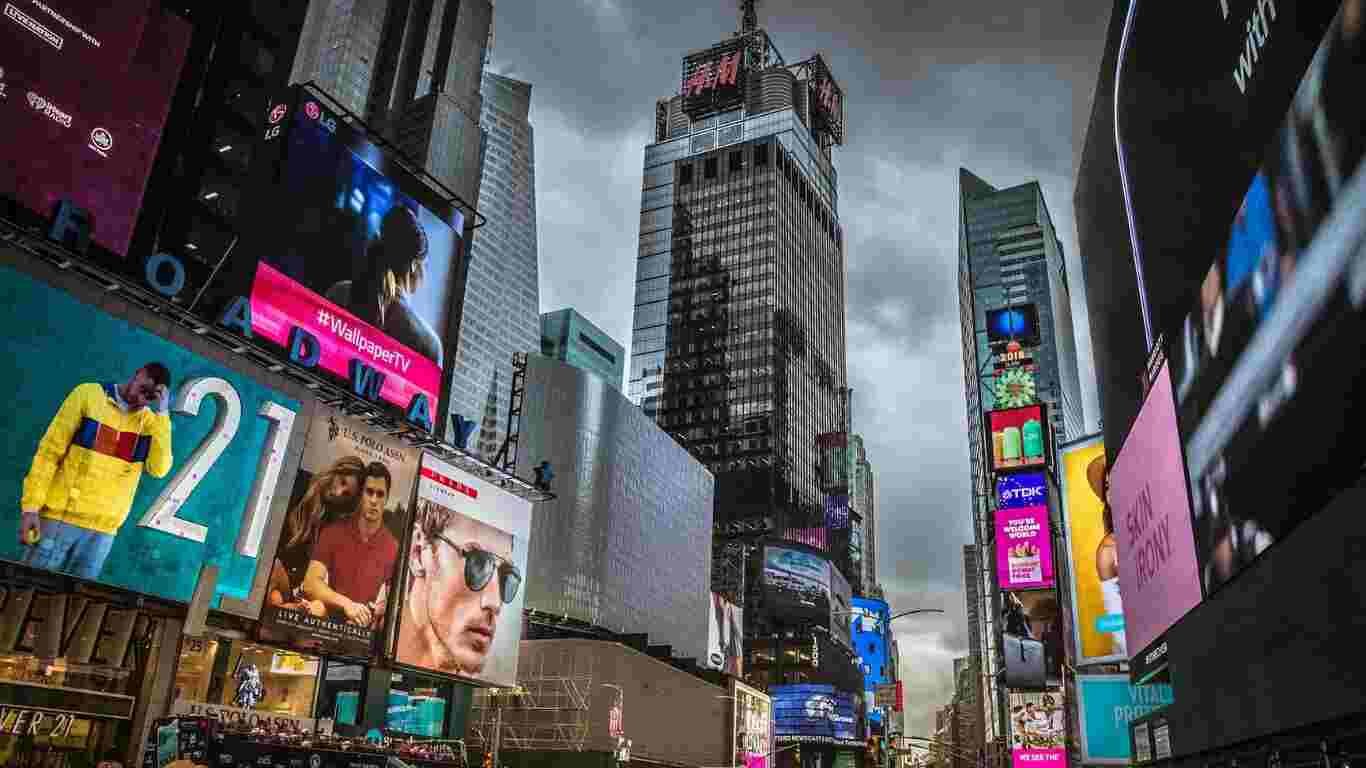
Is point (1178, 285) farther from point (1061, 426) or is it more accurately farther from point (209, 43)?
point (1061, 426)

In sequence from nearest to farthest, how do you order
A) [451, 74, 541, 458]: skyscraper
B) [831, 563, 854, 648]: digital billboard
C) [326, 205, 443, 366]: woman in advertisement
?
[326, 205, 443, 366]: woman in advertisement < [831, 563, 854, 648]: digital billboard < [451, 74, 541, 458]: skyscraper

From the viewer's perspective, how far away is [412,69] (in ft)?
440

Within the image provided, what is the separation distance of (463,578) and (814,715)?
95.5 metres

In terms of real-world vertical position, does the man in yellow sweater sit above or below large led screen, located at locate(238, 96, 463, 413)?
below

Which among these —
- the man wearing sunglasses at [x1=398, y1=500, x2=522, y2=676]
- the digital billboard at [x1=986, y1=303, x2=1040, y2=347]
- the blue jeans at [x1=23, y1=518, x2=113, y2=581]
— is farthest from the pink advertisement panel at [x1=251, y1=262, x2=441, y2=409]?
the digital billboard at [x1=986, y1=303, x2=1040, y2=347]

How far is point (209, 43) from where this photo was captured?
57.8 m

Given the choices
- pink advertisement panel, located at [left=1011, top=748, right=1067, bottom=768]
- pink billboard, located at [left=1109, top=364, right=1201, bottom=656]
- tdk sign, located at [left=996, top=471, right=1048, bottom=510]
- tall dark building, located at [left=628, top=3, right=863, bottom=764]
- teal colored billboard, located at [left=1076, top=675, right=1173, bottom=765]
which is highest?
tall dark building, located at [left=628, top=3, right=863, bottom=764]

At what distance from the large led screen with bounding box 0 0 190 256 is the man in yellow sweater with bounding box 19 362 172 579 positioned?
243 inches

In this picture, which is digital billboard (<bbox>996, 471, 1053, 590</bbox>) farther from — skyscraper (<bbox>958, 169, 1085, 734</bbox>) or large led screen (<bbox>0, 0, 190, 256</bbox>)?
skyscraper (<bbox>958, 169, 1085, 734</bbox>)

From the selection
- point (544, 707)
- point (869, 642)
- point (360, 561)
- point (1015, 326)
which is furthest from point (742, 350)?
point (360, 561)

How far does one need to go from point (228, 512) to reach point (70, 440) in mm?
5716

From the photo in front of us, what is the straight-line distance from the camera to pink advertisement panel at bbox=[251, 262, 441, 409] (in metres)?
35.4

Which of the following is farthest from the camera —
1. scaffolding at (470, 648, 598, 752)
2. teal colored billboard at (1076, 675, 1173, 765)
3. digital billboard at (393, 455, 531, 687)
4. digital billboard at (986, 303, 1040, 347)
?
digital billboard at (986, 303, 1040, 347)

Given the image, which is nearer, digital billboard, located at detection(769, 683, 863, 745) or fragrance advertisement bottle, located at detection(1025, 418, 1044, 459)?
fragrance advertisement bottle, located at detection(1025, 418, 1044, 459)
